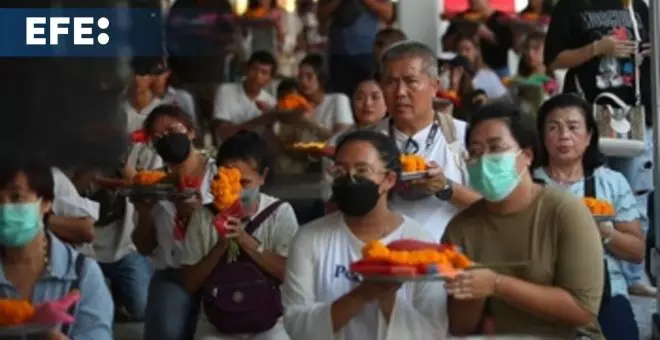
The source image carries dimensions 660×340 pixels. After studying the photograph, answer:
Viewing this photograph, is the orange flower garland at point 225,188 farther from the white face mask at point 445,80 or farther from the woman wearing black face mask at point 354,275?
the white face mask at point 445,80

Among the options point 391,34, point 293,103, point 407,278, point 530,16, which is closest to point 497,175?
point 407,278

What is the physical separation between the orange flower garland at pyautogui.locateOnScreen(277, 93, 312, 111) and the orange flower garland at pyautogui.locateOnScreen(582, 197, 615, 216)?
1568 millimetres

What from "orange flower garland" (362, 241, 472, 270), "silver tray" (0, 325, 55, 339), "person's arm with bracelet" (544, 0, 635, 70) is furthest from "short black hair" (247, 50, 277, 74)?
"silver tray" (0, 325, 55, 339)

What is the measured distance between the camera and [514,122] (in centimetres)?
382

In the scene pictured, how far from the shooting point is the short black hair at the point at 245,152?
4.32m

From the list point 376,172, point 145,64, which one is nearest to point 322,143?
point 145,64

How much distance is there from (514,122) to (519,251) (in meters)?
0.35

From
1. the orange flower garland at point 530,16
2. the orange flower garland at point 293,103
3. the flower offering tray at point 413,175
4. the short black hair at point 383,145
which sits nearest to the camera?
the short black hair at point 383,145

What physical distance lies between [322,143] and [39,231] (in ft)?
5.37

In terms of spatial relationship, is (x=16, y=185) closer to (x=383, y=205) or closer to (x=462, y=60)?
(x=383, y=205)

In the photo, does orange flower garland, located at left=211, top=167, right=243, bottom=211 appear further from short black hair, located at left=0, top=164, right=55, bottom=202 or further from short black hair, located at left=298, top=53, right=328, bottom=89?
short black hair, located at left=298, top=53, right=328, bottom=89

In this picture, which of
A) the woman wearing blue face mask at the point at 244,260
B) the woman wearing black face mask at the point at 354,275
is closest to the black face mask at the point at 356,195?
the woman wearing black face mask at the point at 354,275

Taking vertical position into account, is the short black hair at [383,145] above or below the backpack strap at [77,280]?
above

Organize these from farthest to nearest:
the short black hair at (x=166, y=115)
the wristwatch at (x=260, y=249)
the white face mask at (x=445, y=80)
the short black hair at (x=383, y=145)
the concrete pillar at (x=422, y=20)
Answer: the white face mask at (x=445, y=80)
the concrete pillar at (x=422, y=20)
the short black hair at (x=166, y=115)
the wristwatch at (x=260, y=249)
the short black hair at (x=383, y=145)
